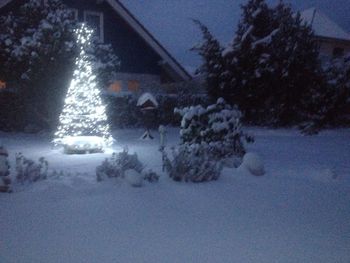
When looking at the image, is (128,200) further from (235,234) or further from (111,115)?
(111,115)

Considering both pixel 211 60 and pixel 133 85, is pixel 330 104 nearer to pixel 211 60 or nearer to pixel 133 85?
pixel 211 60

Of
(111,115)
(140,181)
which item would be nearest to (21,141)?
(111,115)

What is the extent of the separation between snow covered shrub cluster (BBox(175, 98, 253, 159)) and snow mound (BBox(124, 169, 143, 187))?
99.5 inches

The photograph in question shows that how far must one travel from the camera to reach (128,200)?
5605 millimetres

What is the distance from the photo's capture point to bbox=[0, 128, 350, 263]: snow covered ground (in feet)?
12.9

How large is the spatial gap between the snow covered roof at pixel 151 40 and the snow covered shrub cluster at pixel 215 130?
11586 mm

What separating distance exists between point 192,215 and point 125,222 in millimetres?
897

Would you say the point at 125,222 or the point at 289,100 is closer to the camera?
the point at 125,222

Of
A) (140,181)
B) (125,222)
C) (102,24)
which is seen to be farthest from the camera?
(102,24)

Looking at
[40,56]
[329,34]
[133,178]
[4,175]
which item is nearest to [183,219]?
[133,178]

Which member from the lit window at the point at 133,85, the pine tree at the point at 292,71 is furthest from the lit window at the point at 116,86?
the pine tree at the point at 292,71

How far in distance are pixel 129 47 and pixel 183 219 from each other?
16769mm

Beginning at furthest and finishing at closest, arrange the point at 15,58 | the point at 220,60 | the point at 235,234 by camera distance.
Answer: the point at 220,60
the point at 15,58
the point at 235,234

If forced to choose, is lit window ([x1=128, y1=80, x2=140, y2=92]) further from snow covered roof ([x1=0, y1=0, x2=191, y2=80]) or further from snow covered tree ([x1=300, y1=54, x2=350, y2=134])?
snow covered tree ([x1=300, y1=54, x2=350, y2=134])
